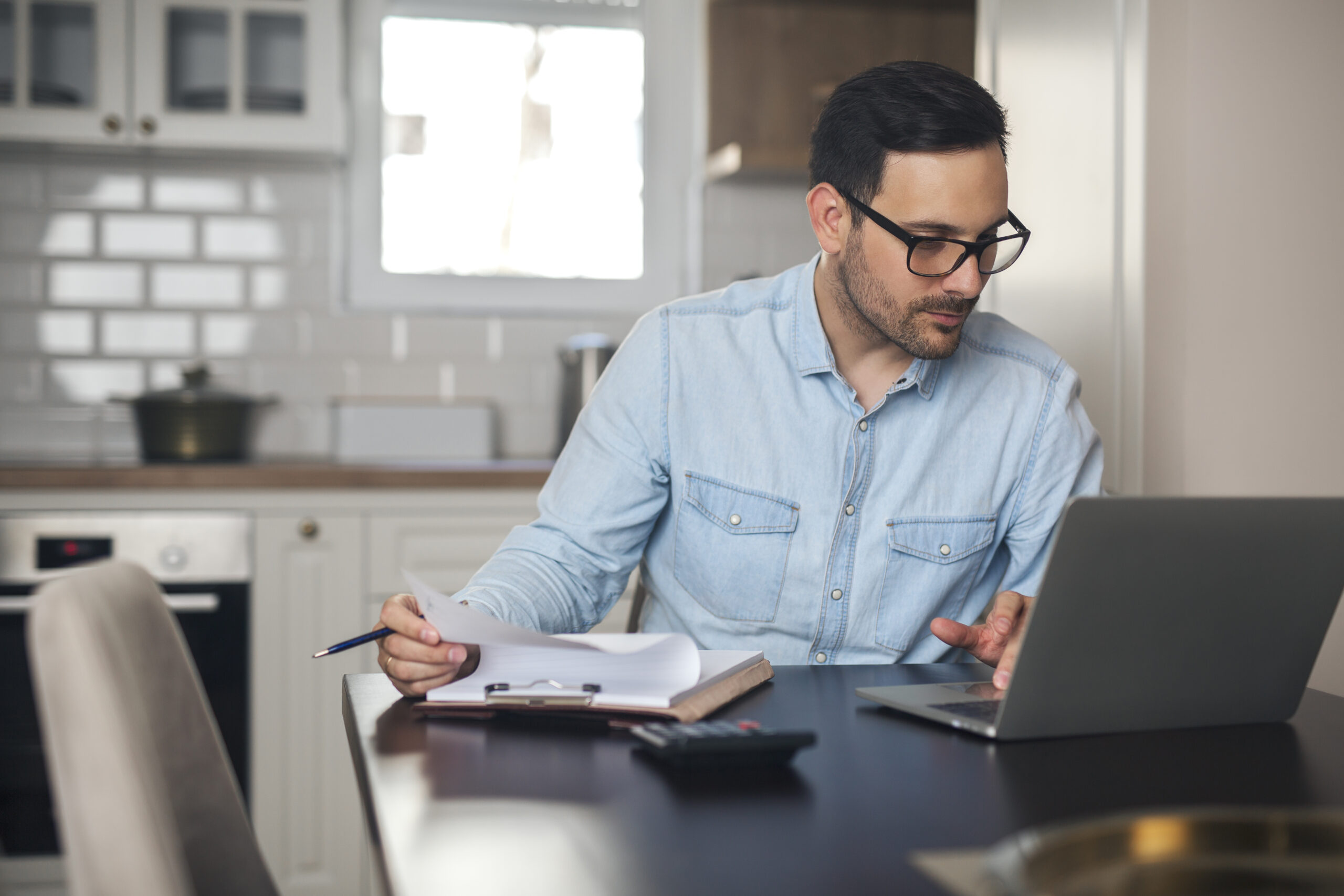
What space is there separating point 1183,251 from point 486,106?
207cm

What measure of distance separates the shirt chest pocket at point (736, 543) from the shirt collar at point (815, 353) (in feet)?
0.60

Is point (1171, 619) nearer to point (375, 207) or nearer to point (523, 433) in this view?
point (523, 433)

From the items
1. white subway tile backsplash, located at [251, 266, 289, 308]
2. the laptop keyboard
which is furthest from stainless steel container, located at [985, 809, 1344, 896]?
white subway tile backsplash, located at [251, 266, 289, 308]

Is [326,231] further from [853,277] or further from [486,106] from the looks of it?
[853,277]

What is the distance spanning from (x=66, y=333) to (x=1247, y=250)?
2672 mm

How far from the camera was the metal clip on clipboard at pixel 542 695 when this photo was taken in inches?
36.2

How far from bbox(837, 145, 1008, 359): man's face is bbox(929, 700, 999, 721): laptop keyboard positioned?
0.52 meters

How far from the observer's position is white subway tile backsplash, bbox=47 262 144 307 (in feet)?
9.70

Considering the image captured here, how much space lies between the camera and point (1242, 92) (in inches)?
68.5

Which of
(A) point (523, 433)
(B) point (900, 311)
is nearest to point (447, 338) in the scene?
(A) point (523, 433)

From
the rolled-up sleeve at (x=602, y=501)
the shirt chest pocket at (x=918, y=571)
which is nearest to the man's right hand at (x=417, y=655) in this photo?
the rolled-up sleeve at (x=602, y=501)

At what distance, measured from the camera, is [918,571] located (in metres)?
1.41

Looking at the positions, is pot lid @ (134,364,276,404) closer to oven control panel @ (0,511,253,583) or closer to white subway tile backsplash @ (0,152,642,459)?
white subway tile backsplash @ (0,152,642,459)

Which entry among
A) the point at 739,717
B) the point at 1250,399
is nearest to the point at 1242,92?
the point at 1250,399
